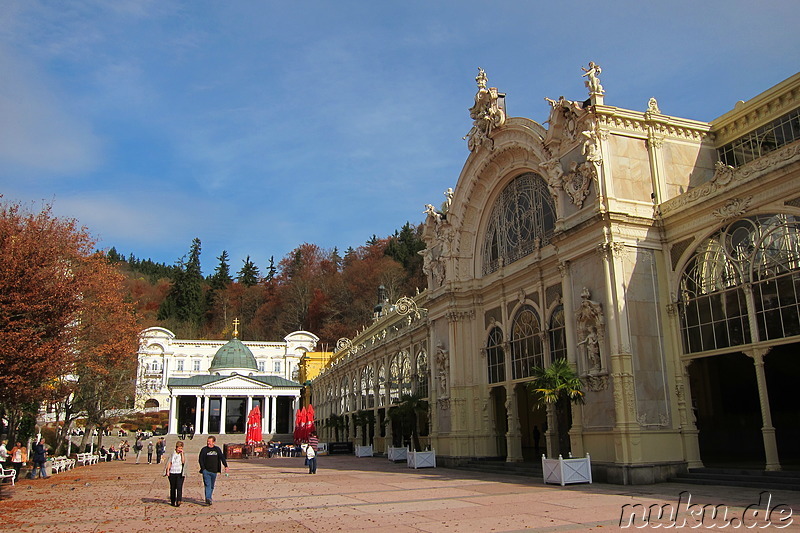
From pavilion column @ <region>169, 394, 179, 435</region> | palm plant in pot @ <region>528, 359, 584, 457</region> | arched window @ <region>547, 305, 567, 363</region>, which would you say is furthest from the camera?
pavilion column @ <region>169, 394, 179, 435</region>

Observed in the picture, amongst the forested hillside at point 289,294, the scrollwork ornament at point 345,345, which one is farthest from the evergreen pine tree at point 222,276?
the scrollwork ornament at point 345,345

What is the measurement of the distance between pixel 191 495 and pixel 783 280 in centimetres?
Answer: 1753

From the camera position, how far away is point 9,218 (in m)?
23.5

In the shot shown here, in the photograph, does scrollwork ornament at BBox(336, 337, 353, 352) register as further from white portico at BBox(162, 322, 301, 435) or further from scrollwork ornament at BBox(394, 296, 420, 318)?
scrollwork ornament at BBox(394, 296, 420, 318)

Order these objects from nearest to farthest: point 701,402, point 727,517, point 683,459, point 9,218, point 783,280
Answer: point 727,517 → point 783,280 → point 683,459 → point 9,218 → point 701,402

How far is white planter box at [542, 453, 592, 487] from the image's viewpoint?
1927cm

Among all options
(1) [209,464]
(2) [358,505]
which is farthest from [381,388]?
(1) [209,464]

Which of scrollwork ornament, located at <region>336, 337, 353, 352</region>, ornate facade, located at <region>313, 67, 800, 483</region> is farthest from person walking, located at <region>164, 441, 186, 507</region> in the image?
scrollwork ornament, located at <region>336, 337, 353, 352</region>

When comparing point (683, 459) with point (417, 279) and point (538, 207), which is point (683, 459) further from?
point (417, 279)

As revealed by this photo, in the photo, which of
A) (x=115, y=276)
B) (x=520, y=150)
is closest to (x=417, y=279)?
(x=115, y=276)

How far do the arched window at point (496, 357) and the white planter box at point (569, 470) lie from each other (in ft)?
29.4

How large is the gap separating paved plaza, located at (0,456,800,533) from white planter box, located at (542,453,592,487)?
0.44 meters

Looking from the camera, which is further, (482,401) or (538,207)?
(482,401)

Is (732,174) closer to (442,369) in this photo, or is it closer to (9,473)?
(442,369)
